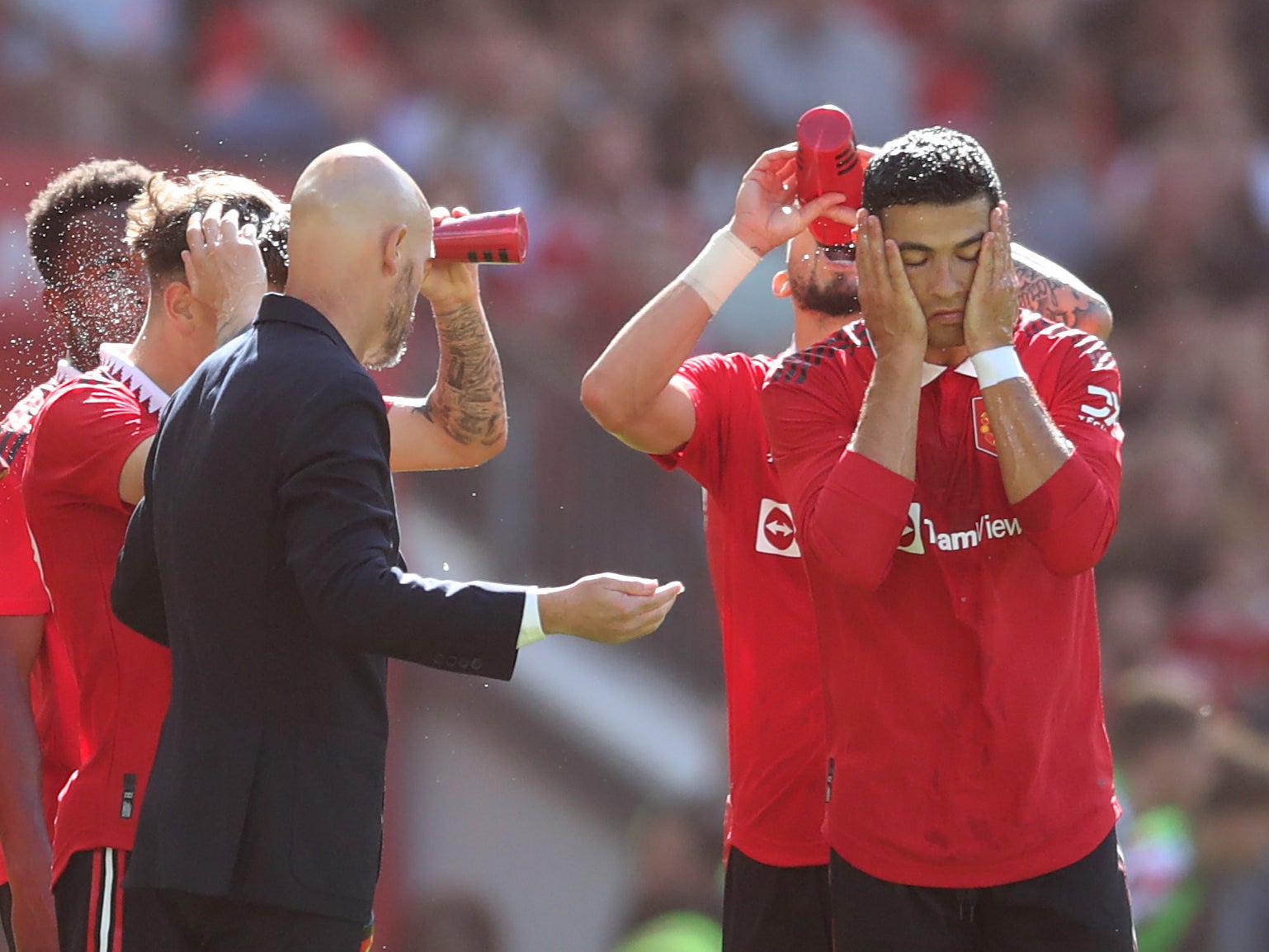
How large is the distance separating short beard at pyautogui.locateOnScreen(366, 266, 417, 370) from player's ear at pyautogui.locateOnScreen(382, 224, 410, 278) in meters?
0.02

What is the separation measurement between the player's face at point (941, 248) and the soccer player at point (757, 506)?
496 mm

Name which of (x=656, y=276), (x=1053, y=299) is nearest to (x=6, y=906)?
(x=1053, y=299)

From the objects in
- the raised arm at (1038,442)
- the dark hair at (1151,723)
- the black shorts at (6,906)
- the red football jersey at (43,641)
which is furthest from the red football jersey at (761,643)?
the dark hair at (1151,723)

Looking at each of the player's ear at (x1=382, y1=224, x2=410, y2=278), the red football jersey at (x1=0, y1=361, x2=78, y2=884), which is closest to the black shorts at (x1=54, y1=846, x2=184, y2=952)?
the red football jersey at (x1=0, y1=361, x2=78, y2=884)

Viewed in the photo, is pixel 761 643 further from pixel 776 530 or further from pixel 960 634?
pixel 960 634

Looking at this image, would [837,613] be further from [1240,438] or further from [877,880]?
[1240,438]

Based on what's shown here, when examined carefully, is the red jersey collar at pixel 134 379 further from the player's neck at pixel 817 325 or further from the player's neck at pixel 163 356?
the player's neck at pixel 817 325

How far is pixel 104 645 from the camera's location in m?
2.53

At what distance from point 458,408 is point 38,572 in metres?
0.81

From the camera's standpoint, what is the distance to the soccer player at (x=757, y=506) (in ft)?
9.21

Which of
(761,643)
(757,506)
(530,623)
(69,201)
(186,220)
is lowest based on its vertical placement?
(761,643)

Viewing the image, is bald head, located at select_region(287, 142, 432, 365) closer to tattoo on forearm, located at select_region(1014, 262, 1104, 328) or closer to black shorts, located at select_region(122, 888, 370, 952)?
black shorts, located at select_region(122, 888, 370, 952)

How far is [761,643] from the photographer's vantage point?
287cm

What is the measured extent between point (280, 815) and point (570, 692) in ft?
12.5
